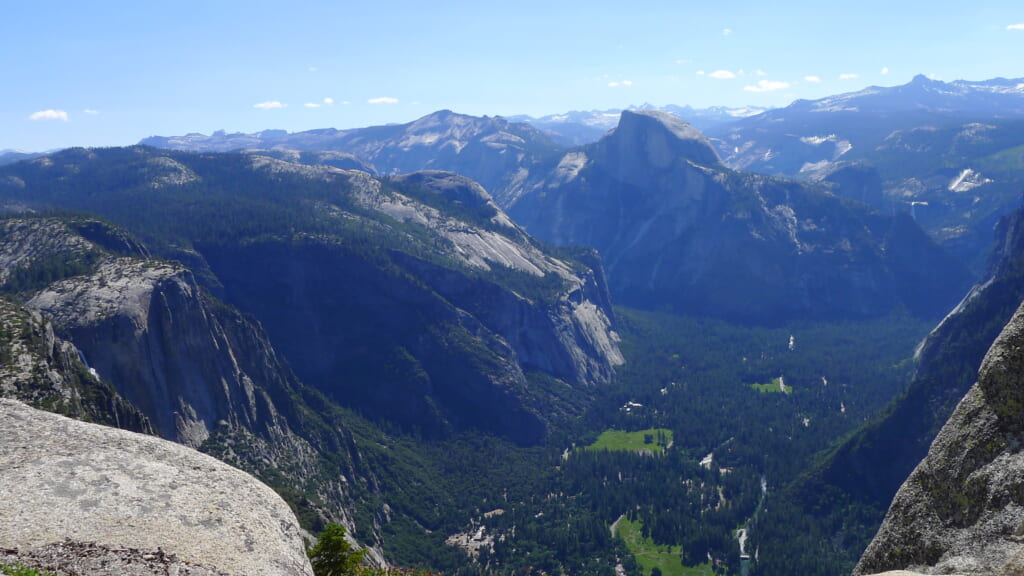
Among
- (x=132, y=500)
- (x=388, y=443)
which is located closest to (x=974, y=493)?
(x=132, y=500)

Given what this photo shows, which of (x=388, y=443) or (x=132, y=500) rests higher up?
(x=132, y=500)

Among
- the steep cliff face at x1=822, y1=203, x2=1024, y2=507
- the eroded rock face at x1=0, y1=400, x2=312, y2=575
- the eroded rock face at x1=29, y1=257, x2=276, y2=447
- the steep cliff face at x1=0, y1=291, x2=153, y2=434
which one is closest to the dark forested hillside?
the eroded rock face at x1=29, y1=257, x2=276, y2=447

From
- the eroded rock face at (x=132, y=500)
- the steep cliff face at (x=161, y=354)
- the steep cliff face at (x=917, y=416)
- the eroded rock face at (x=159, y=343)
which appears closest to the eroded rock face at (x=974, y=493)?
the eroded rock face at (x=132, y=500)

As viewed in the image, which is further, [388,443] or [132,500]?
[388,443]

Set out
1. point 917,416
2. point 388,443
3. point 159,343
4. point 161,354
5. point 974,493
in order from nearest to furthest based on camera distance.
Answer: point 974,493 < point 161,354 < point 159,343 < point 917,416 < point 388,443

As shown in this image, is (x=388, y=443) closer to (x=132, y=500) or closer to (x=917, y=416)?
(x=917, y=416)

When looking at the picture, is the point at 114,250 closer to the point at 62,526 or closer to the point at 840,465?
the point at 62,526

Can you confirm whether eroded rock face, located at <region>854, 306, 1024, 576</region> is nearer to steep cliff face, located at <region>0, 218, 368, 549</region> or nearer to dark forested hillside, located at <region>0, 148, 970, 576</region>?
dark forested hillside, located at <region>0, 148, 970, 576</region>

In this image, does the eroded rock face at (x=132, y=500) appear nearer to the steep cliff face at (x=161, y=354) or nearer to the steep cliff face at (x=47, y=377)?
the steep cliff face at (x=47, y=377)
